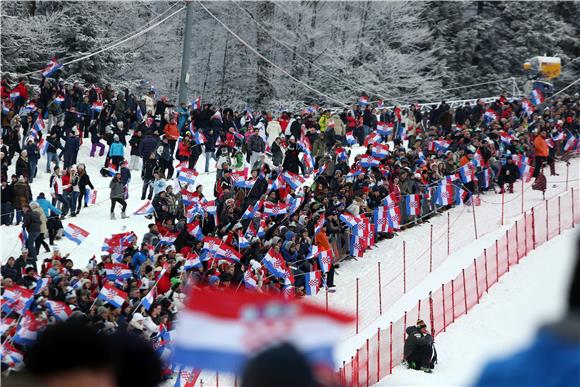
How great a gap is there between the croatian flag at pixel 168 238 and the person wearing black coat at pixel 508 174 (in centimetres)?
1132

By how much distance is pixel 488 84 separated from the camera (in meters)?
53.6

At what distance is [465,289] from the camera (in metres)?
20.2

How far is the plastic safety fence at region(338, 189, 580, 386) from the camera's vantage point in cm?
1628

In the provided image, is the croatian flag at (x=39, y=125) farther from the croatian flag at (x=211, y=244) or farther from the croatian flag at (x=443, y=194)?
the croatian flag at (x=443, y=194)

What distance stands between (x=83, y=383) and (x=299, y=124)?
90.4ft

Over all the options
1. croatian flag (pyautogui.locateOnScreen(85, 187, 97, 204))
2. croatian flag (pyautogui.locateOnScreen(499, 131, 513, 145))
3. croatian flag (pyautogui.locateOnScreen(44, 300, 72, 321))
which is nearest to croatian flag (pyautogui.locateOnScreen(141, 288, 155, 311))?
croatian flag (pyautogui.locateOnScreen(44, 300, 72, 321))

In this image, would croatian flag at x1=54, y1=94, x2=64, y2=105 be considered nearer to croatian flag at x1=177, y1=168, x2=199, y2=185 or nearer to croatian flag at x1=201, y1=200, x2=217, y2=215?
croatian flag at x1=177, y1=168, x2=199, y2=185

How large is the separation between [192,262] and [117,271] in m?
1.46

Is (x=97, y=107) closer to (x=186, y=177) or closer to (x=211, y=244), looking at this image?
(x=186, y=177)

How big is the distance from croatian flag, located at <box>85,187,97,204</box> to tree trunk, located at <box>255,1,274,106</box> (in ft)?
88.1

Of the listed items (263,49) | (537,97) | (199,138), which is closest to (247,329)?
(199,138)

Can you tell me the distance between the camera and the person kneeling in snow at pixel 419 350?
1675cm

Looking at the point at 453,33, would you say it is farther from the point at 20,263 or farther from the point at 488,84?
the point at 20,263

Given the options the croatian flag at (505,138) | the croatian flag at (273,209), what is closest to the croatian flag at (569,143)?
the croatian flag at (505,138)
